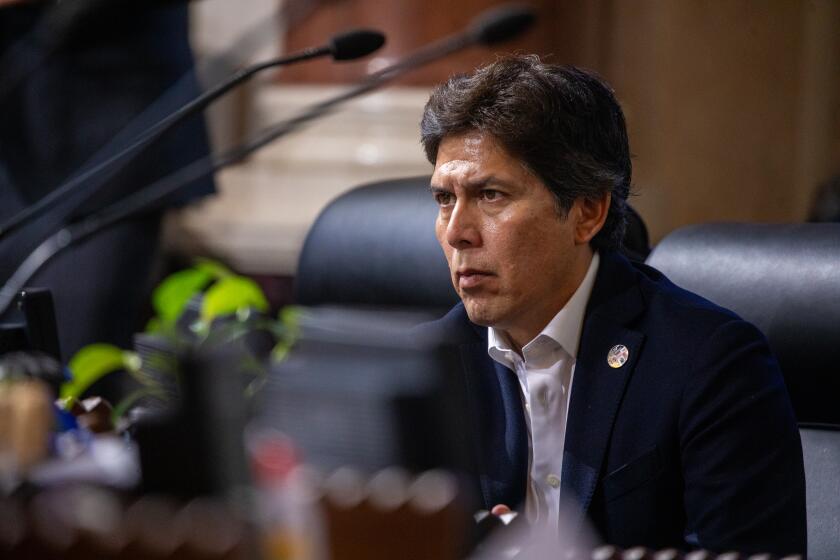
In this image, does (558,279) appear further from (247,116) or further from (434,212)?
(247,116)

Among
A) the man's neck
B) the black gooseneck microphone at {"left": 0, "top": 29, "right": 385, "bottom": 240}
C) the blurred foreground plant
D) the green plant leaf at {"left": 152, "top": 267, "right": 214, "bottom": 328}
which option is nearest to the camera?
the blurred foreground plant

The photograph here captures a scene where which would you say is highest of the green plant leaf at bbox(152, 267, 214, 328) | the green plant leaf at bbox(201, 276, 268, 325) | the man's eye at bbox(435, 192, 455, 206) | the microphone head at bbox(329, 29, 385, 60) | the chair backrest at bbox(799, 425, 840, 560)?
the microphone head at bbox(329, 29, 385, 60)

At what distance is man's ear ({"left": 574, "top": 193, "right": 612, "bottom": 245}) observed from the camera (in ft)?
6.06

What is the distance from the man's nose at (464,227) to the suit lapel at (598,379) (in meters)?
0.21

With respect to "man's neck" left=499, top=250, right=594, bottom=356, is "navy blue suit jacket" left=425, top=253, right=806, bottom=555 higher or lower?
lower

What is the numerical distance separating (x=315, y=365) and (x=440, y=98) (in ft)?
3.56

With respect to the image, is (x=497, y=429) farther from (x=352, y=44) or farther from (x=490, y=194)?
(x=352, y=44)

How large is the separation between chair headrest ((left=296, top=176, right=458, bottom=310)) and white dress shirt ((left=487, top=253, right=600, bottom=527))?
329mm

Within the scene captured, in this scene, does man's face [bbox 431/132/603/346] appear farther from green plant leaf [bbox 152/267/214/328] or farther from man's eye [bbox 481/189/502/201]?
green plant leaf [bbox 152/267/214/328]

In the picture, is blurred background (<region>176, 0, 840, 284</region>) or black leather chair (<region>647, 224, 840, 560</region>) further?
blurred background (<region>176, 0, 840, 284</region>)

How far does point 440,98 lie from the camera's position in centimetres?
184

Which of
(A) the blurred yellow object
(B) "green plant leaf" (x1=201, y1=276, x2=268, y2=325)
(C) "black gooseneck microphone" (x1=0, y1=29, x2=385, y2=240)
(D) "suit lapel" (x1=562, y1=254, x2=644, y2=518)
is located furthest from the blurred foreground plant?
(D) "suit lapel" (x1=562, y1=254, x2=644, y2=518)

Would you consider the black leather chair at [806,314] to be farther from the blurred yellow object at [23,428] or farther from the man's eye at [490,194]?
the blurred yellow object at [23,428]

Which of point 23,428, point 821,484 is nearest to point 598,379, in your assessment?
point 821,484
